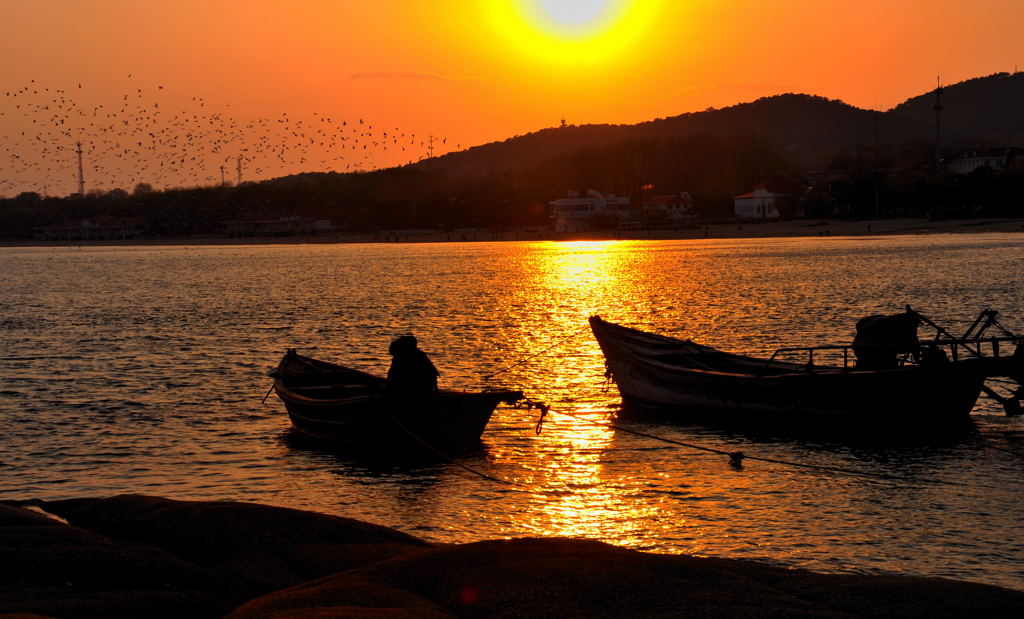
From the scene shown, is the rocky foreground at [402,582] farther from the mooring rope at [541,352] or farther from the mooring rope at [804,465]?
the mooring rope at [541,352]

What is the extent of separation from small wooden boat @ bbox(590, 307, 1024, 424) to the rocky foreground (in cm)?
1202

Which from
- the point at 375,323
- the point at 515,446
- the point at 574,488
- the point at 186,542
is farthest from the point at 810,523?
the point at 375,323

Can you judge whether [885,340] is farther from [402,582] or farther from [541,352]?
[541,352]

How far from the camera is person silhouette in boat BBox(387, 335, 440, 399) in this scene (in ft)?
63.2

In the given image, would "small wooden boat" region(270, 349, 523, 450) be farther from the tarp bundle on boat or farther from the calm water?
the tarp bundle on boat

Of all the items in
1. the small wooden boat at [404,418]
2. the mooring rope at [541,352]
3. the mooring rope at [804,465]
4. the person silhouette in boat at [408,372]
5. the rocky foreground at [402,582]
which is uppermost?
the person silhouette in boat at [408,372]

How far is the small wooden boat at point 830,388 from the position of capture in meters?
20.6

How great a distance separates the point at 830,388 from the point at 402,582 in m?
14.4

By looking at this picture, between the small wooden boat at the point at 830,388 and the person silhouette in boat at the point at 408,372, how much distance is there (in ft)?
22.7

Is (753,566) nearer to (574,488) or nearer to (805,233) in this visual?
(574,488)

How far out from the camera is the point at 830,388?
2100 cm

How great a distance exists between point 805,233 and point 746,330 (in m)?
139

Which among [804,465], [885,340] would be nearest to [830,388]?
[885,340]

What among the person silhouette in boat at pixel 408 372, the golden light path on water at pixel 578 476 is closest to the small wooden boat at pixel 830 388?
the golden light path on water at pixel 578 476
